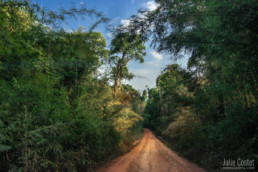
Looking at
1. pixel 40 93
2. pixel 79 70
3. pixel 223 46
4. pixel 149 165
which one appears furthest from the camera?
pixel 149 165

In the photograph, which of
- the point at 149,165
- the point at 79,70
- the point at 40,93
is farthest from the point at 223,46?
the point at 149,165

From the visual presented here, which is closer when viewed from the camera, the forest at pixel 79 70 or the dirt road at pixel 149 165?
the forest at pixel 79 70

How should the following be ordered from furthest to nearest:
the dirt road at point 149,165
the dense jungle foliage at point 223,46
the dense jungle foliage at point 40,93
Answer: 1. the dirt road at point 149,165
2. the dense jungle foliage at point 223,46
3. the dense jungle foliage at point 40,93

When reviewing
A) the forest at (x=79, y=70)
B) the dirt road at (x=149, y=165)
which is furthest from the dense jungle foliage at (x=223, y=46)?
the dirt road at (x=149, y=165)

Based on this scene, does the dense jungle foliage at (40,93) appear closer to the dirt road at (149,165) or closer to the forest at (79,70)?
the forest at (79,70)

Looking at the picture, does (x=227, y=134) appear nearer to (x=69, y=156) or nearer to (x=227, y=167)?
(x=227, y=167)

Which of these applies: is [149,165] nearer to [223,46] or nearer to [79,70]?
[79,70]

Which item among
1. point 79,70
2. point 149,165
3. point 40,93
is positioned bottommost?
point 149,165

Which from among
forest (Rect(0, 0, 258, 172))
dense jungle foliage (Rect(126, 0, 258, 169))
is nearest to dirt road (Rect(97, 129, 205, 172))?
forest (Rect(0, 0, 258, 172))

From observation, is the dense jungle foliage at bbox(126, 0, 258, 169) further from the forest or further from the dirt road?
the dirt road

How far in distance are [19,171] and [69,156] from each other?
195cm

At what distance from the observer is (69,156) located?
4941 millimetres

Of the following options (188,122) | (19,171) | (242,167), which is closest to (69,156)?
(19,171)

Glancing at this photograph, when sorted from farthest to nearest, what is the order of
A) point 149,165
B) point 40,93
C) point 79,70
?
1. point 149,165
2. point 79,70
3. point 40,93
